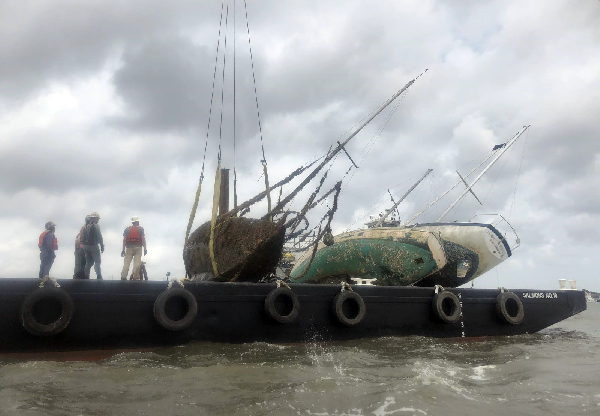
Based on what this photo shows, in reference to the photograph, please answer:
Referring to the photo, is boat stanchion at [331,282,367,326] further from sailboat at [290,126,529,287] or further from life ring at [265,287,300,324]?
sailboat at [290,126,529,287]

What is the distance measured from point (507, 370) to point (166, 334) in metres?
5.30

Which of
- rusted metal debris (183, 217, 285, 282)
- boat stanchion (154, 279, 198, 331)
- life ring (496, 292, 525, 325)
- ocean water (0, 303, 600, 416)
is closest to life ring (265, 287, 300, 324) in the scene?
ocean water (0, 303, 600, 416)

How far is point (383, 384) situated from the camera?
200 inches

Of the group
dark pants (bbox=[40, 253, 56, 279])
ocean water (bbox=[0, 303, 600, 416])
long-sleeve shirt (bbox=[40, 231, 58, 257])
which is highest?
long-sleeve shirt (bbox=[40, 231, 58, 257])

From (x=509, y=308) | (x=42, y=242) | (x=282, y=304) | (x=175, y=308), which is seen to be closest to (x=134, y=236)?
(x=42, y=242)

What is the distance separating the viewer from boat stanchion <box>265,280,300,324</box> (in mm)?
7949

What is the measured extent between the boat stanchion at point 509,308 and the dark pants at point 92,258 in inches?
380

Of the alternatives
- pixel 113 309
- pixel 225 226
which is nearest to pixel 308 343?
pixel 225 226

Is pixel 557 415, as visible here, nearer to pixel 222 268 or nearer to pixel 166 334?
pixel 166 334

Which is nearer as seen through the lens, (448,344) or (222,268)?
(222,268)

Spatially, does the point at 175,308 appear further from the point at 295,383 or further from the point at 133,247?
the point at 295,383

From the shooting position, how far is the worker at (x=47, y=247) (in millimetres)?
8727

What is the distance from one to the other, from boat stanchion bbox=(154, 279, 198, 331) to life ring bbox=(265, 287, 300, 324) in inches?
53.5

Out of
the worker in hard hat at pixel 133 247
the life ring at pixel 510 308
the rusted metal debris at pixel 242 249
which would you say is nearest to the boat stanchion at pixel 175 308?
the rusted metal debris at pixel 242 249
